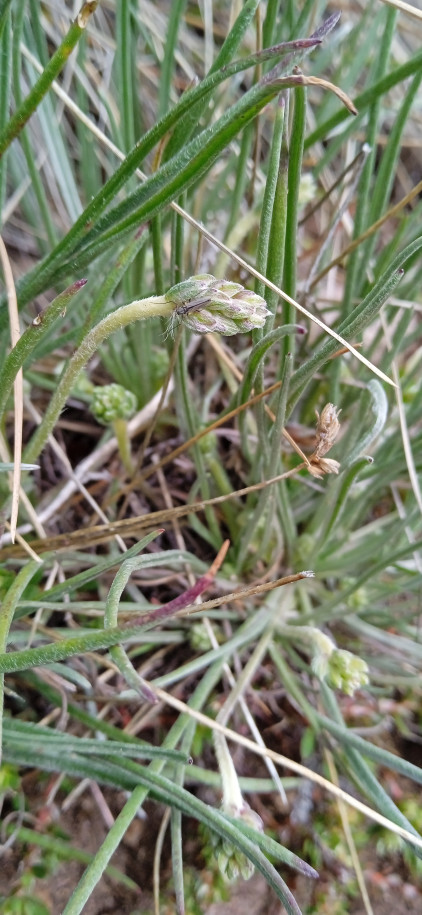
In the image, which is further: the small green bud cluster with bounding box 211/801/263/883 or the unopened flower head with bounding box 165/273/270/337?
the small green bud cluster with bounding box 211/801/263/883

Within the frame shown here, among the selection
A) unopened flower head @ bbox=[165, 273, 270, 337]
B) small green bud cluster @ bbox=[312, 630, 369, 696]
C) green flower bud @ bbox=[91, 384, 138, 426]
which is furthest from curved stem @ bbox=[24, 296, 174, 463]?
small green bud cluster @ bbox=[312, 630, 369, 696]

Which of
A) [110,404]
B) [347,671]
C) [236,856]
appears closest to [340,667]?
[347,671]

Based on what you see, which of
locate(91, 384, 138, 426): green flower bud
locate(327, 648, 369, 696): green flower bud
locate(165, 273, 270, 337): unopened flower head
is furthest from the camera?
locate(91, 384, 138, 426): green flower bud

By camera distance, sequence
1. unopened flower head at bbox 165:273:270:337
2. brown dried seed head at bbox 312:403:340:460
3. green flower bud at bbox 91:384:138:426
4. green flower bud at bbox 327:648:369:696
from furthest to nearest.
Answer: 1. green flower bud at bbox 91:384:138:426
2. green flower bud at bbox 327:648:369:696
3. brown dried seed head at bbox 312:403:340:460
4. unopened flower head at bbox 165:273:270:337

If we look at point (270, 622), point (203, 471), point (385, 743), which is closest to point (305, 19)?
point (203, 471)

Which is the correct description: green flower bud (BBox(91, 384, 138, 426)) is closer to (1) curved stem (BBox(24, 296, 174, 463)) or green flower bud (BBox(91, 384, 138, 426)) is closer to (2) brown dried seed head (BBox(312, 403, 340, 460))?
(1) curved stem (BBox(24, 296, 174, 463))

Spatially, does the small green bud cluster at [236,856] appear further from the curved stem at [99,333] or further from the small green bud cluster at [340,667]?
the curved stem at [99,333]

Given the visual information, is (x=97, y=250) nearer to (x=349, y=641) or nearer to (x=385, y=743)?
(x=349, y=641)

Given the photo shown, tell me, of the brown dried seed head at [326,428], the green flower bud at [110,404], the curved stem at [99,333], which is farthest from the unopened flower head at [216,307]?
the green flower bud at [110,404]

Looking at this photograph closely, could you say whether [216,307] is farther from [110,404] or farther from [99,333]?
[110,404]
